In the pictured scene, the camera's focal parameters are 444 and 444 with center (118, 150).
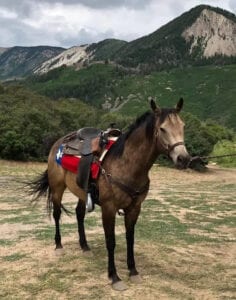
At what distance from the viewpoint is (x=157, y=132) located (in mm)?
6277

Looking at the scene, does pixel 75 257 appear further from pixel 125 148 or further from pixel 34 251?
pixel 125 148

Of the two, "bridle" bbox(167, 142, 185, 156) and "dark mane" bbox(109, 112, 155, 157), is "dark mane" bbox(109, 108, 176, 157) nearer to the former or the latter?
"dark mane" bbox(109, 112, 155, 157)

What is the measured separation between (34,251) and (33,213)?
602cm

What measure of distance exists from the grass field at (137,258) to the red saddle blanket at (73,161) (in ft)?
5.42

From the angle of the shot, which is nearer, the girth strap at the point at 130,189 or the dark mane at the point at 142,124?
the dark mane at the point at 142,124

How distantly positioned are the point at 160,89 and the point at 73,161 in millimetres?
164438

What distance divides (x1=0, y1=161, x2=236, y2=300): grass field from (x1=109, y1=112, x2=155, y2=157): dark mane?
2.05m

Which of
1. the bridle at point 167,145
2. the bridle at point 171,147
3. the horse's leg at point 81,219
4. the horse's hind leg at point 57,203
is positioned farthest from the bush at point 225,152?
the bridle at point 171,147

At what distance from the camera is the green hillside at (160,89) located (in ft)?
490

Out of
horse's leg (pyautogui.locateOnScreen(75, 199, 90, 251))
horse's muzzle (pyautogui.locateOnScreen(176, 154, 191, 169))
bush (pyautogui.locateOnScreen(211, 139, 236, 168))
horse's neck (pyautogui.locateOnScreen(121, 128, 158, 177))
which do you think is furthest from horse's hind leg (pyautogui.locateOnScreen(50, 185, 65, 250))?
bush (pyautogui.locateOnScreen(211, 139, 236, 168))

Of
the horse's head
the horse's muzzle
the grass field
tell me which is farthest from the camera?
the grass field

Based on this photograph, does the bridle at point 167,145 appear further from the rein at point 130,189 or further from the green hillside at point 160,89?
the green hillside at point 160,89

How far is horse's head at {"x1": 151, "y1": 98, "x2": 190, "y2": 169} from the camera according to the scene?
5.89 meters

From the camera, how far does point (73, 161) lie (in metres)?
7.87
